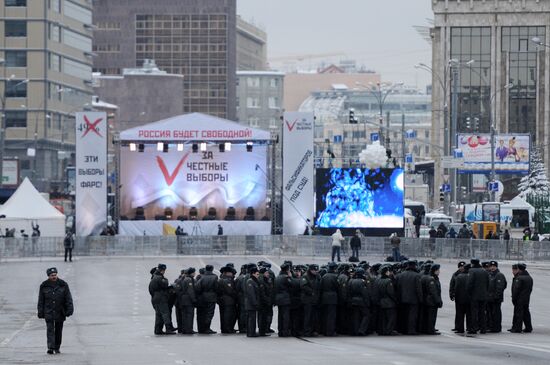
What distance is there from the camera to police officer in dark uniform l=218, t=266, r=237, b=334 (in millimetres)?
32406

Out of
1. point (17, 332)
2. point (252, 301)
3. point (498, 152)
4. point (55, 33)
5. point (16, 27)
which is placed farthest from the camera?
point (55, 33)

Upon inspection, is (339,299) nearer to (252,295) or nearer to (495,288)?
(252,295)

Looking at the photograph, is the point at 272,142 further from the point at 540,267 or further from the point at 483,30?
the point at 483,30

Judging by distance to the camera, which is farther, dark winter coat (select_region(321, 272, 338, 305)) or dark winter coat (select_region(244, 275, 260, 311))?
dark winter coat (select_region(321, 272, 338, 305))

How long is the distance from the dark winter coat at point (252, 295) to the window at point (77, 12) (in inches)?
4315

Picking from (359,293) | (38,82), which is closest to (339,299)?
(359,293)

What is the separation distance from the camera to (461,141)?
91250 mm

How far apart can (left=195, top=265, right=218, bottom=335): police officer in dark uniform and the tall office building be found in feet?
317

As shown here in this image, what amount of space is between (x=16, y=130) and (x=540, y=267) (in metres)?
81.4

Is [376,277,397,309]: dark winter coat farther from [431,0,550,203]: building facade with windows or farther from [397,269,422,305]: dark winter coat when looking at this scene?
[431,0,550,203]: building facade with windows

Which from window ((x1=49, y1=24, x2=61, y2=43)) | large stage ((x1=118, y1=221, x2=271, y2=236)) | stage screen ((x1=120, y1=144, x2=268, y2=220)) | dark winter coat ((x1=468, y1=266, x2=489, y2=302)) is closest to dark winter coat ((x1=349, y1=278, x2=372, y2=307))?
dark winter coat ((x1=468, y1=266, x2=489, y2=302))

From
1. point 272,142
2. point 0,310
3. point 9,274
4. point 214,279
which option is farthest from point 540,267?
point 214,279

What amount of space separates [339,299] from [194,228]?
38.7 meters

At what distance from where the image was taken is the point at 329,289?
31.8 meters
